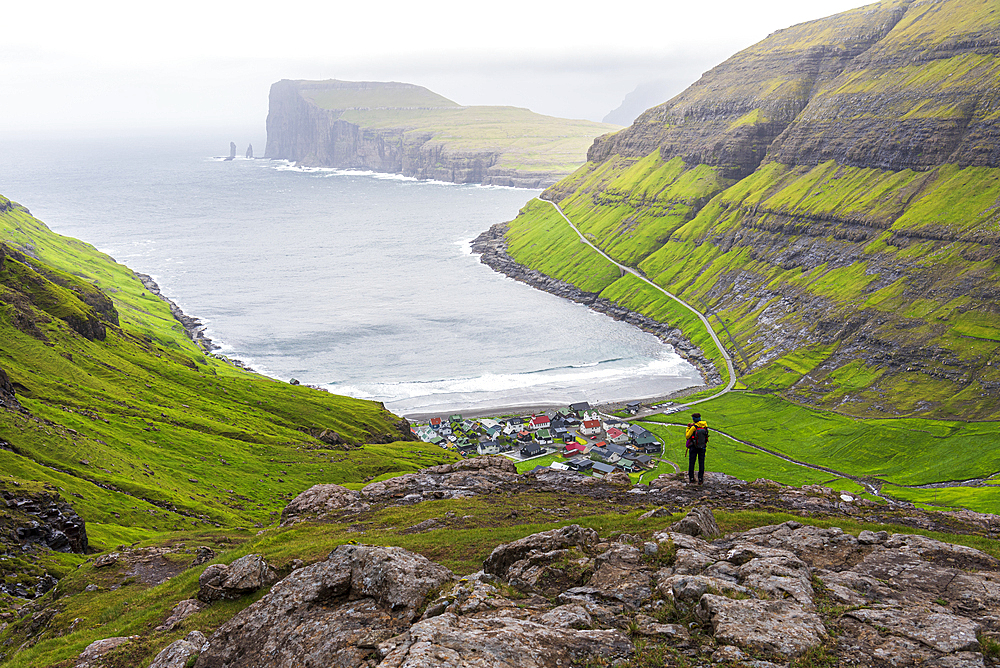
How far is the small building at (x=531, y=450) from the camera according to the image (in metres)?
119

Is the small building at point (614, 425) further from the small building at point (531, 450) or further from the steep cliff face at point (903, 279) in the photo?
the steep cliff face at point (903, 279)

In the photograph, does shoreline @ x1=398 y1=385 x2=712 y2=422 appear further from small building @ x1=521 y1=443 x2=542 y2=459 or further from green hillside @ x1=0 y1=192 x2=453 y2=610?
green hillside @ x1=0 y1=192 x2=453 y2=610

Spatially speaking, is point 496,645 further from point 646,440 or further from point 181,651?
point 646,440

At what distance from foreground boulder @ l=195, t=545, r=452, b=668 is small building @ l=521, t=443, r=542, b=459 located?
9069 centimetres

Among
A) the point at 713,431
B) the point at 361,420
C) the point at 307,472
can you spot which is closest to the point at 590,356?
the point at 713,431

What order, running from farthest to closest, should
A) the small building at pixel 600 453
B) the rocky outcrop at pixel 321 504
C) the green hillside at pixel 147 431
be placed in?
1. the small building at pixel 600 453
2. the green hillside at pixel 147 431
3. the rocky outcrop at pixel 321 504

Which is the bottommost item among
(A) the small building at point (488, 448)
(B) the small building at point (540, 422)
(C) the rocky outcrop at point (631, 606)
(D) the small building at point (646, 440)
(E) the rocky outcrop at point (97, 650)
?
(A) the small building at point (488, 448)

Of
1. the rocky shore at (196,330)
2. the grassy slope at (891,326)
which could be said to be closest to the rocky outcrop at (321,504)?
the grassy slope at (891,326)

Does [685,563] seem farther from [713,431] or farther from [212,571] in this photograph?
[713,431]

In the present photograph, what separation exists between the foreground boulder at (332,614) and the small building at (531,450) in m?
90.7

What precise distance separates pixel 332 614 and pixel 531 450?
311ft

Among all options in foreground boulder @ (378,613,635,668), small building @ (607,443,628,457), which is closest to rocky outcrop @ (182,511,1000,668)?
foreground boulder @ (378,613,635,668)

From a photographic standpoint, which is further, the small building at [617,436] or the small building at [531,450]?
the small building at [617,436]

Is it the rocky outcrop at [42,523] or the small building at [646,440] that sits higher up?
the rocky outcrop at [42,523]
